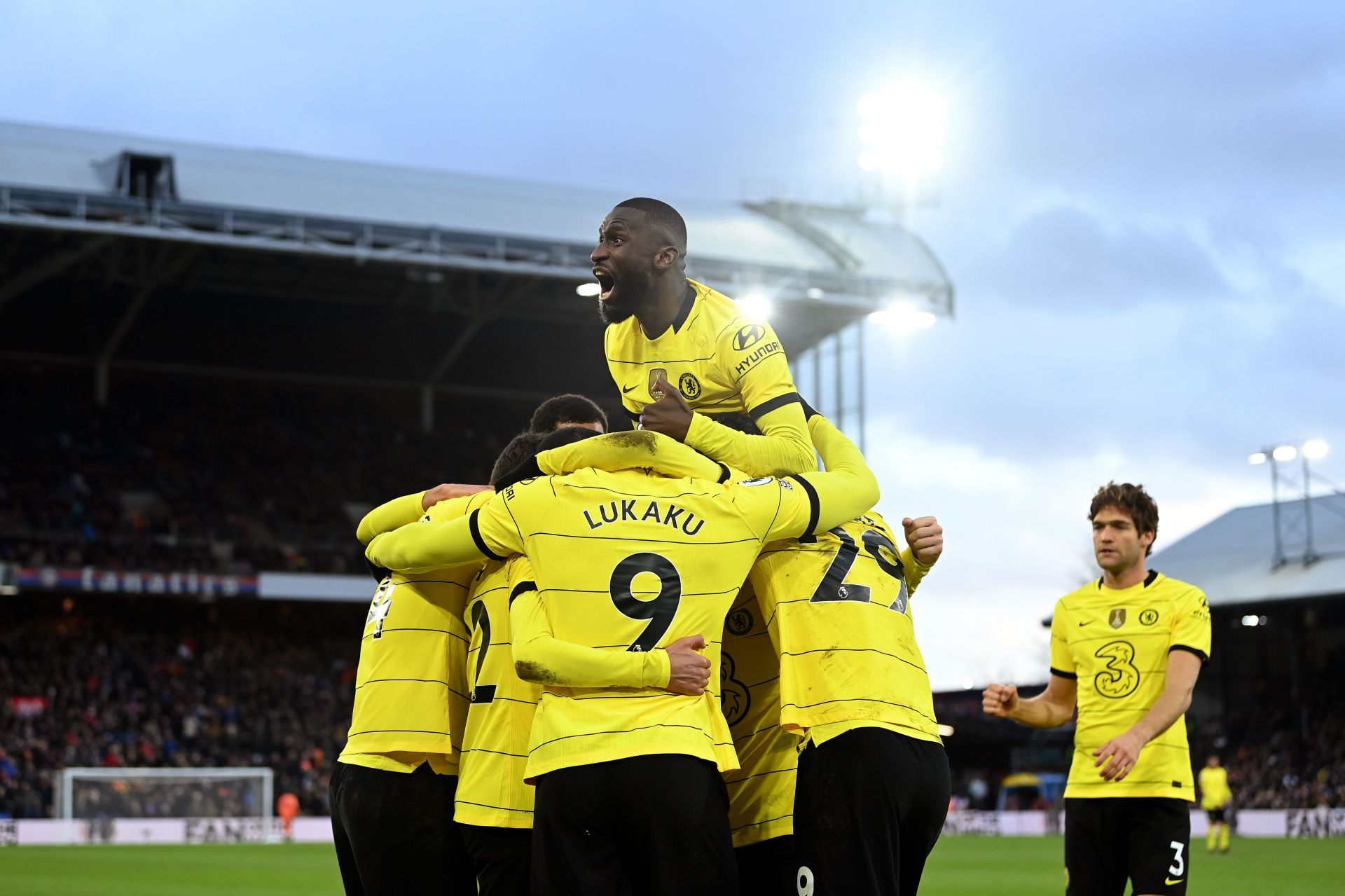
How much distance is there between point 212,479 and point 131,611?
3654mm

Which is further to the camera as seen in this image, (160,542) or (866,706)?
(160,542)

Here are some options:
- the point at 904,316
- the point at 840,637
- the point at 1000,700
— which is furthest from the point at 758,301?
the point at 840,637

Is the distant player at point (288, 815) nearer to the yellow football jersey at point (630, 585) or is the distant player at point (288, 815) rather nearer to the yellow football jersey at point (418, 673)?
the yellow football jersey at point (418, 673)

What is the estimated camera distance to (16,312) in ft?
115

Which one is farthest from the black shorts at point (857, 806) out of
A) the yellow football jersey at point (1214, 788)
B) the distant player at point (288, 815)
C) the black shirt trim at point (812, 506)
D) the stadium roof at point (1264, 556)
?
the stadium roof at point (1264, 556)

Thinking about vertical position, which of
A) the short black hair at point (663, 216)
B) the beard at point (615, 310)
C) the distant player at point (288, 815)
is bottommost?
the distant player at point (288, 815)

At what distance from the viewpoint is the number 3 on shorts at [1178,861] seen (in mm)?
6117

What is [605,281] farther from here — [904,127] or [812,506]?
[904,127]

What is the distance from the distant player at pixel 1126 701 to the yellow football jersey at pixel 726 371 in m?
Result: 1.74

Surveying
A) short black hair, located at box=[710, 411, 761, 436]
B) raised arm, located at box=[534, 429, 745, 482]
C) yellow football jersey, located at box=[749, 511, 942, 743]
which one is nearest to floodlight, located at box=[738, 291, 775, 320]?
short black hair, located at box=[710, 411, 761, 436]

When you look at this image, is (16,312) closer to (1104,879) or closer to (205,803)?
(205,803)

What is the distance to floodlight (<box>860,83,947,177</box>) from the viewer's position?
1319 inches

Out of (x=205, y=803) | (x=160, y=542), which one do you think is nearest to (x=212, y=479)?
(x=160, y=542)

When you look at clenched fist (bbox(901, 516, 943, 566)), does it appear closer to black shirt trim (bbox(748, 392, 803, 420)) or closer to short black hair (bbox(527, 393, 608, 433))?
black shirt trim (bbox(748, 392, 803, 420))
